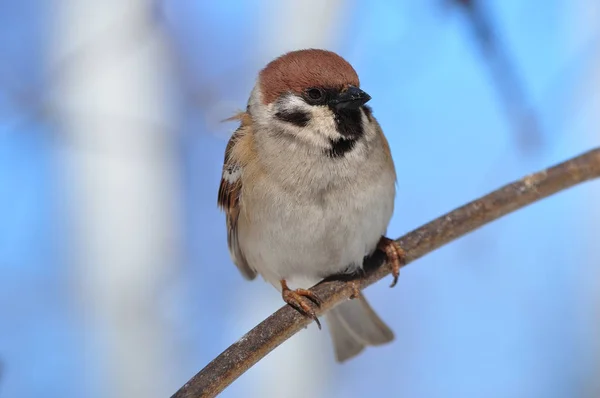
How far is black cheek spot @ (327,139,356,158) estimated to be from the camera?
2.54 m

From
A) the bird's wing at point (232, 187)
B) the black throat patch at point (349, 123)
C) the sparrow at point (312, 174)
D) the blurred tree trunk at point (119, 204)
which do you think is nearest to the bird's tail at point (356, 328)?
the sparrow at point (312, 174)

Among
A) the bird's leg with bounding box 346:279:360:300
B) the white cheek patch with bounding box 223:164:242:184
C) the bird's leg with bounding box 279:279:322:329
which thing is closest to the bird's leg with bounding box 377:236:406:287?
the bird's leg with bounding box 346:279:360:300

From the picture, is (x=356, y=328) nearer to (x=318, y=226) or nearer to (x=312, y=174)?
(x=318, y=226)

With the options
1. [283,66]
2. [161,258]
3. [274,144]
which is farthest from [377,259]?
[161,258]

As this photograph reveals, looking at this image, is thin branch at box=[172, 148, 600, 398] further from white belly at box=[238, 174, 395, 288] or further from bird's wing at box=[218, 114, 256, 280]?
bird's wing at box=[218, 114, 256, 280]

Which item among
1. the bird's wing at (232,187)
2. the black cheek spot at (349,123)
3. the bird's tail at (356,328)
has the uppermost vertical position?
the bird's wing at (232,187)

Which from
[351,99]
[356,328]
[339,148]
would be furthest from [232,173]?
[356,328]

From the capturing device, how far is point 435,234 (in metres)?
2.05

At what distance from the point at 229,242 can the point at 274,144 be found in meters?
0.61

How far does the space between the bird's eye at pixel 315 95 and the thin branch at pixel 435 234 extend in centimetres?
59

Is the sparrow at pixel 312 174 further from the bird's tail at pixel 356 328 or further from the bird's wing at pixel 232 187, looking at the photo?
the bird's tail at pixel 356 328

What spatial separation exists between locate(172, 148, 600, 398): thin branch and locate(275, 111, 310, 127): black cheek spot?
0.58 metres

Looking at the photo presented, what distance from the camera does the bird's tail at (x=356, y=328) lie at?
3.09 m

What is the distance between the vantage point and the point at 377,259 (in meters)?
2.77
